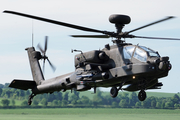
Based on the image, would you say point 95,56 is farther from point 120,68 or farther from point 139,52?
point 139,52

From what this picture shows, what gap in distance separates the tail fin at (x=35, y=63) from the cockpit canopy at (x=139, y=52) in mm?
10542

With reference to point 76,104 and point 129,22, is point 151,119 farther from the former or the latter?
point 129,22

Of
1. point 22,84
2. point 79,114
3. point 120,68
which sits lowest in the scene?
point 79,114

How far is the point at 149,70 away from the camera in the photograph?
1744 cm

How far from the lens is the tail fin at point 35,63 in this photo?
1055 inches

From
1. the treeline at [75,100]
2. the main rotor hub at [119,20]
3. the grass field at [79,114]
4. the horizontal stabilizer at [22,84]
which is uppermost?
→ the main rotor hub at [119,20]

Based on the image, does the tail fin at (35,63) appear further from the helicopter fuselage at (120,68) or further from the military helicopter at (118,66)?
the helicopter fuselage at (120,68)

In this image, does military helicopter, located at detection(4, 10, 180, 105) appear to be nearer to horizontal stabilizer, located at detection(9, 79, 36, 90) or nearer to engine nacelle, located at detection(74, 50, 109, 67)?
engine nacelle, located at detection(74, 50, 109, 67)

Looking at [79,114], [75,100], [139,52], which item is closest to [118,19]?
[139,52]

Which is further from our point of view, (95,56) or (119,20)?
(95,56)

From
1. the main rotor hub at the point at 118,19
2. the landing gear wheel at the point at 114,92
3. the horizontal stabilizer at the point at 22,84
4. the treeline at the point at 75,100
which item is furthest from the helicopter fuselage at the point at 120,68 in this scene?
the treeline at the point at 75,100

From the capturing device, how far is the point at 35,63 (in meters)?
27.7

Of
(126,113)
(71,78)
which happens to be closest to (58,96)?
(126,113)

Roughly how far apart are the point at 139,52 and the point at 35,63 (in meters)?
12.6
